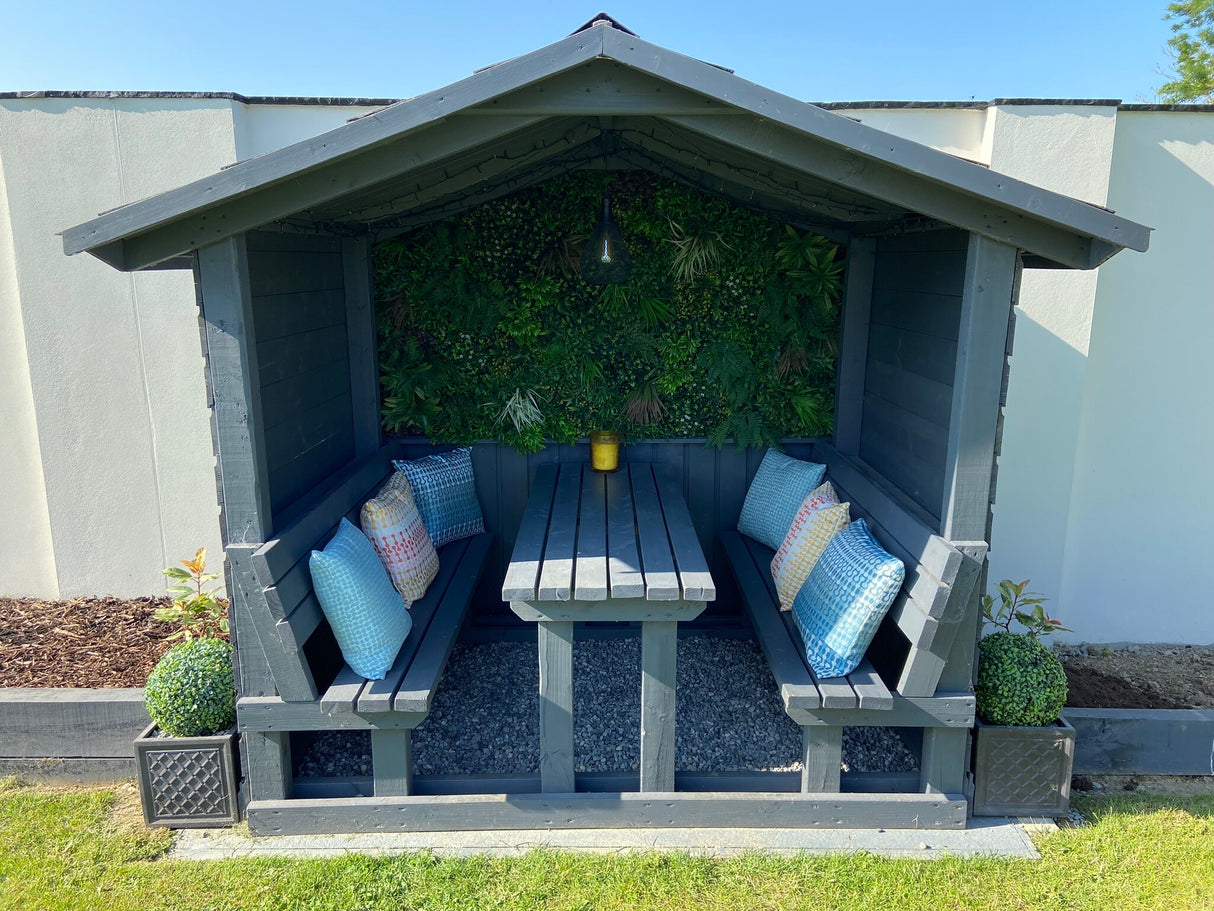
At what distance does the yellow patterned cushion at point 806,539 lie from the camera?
3.50m

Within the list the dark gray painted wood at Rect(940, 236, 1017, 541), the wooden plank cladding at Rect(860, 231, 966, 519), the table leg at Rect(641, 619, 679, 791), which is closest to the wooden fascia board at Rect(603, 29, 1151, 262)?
the dark gray painted wood at Rect(940, 236, 1017, 541)

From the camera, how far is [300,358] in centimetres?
339

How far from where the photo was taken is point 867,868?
2746 millimetres

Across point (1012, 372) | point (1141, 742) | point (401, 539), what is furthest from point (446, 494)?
point (1141, 742)

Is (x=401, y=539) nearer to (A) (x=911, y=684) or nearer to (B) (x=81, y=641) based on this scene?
(B) (x=81, y=641)

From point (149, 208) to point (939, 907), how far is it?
3.25m

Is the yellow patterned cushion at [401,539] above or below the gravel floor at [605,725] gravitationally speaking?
above

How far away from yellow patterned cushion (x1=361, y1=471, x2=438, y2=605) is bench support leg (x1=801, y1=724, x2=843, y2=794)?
5.70 feet

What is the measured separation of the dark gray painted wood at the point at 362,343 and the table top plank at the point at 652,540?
4.55 feet

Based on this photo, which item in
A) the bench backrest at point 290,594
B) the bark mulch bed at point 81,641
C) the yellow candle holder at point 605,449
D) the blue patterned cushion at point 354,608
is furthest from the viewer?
the yellow candle holder at point 605,449

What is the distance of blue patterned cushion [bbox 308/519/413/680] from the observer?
2.89 m

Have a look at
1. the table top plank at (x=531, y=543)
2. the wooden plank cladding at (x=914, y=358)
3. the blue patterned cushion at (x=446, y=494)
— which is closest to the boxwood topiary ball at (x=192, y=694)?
the table top plank at (x=531, y=543)

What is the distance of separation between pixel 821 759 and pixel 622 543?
1.08 metres

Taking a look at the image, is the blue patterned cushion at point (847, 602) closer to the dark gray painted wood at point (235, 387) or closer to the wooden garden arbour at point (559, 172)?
the wooden garden arbour at point (559, 172)
